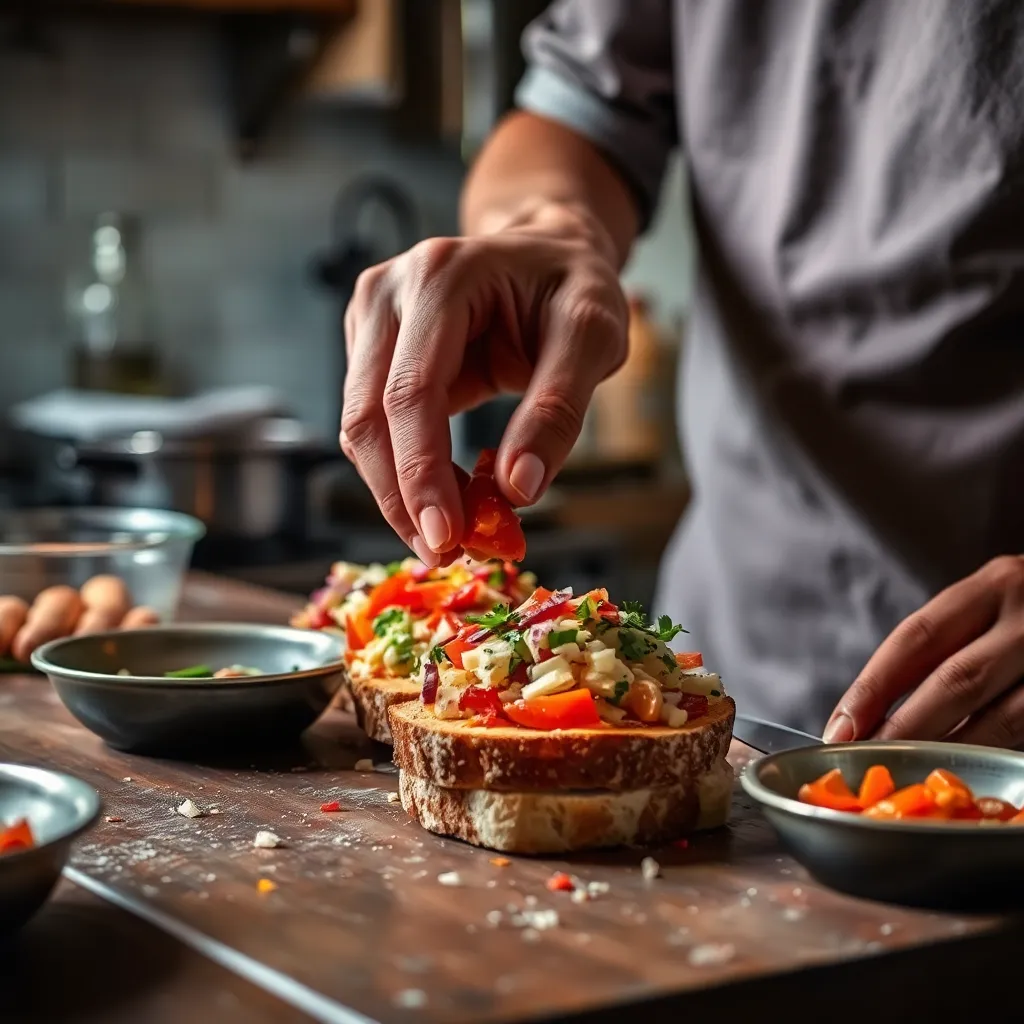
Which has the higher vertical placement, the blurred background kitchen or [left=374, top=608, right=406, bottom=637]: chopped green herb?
the blurred background kitchen

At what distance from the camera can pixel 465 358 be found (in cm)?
179

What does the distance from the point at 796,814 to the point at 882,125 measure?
1.19 meters

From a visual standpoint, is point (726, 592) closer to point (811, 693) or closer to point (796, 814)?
point (811, 693)

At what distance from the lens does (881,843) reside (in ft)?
3.62

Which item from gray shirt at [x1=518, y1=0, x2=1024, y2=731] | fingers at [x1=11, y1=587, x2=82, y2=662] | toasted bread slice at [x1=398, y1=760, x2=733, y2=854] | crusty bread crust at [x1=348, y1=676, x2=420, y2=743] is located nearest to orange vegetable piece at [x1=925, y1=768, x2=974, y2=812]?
toasted bread slice at [x1=398, y1=760, x2=733, y2=854]

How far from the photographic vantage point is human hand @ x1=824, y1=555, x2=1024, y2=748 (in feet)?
4.89

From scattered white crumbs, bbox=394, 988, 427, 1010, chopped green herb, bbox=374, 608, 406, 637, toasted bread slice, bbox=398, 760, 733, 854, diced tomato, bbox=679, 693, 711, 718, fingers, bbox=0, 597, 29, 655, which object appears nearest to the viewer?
scattered white crumbs, bbox=394, 988, 427, 1010

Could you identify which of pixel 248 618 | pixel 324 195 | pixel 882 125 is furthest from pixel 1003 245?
pixel 324 195

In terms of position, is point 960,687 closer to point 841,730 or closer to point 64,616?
point 841,730

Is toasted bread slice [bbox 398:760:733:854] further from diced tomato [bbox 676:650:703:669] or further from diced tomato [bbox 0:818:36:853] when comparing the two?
diced tomato [bbox 0:818:36:853]

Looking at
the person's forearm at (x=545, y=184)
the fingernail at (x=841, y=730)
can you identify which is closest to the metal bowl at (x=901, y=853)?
the fingernail at (x=841, y=730)

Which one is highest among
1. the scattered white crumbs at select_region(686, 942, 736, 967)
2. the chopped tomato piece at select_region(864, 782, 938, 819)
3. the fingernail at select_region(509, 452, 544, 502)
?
the fingernail at select_region(509, 452, 544, 502)

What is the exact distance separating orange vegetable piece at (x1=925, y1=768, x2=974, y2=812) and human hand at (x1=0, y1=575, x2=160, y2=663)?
3.76ft

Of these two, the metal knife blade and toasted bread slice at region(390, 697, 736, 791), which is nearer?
toasted bread slice at region(390, 697, 736, 791)
